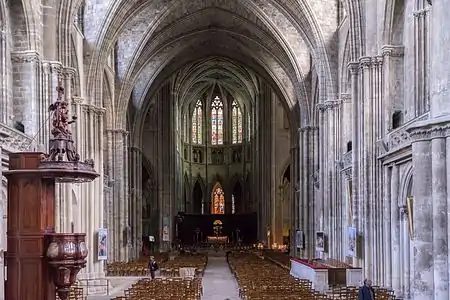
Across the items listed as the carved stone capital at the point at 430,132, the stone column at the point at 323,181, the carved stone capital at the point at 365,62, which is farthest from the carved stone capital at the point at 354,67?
the carved stone capital at the point at 430,132

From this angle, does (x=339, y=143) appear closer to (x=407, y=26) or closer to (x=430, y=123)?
(x=407, y=26)

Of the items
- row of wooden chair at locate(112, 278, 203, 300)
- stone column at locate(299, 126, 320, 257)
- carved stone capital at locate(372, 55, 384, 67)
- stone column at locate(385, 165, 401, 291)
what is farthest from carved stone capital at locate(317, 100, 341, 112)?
row of wooden chair at locate(112, 278, 203, 300)

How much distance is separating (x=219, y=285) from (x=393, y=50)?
568 inches

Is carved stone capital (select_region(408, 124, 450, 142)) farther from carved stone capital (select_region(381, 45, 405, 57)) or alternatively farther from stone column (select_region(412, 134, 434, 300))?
carved stone capital (select_region(381, 45, 405, 57))

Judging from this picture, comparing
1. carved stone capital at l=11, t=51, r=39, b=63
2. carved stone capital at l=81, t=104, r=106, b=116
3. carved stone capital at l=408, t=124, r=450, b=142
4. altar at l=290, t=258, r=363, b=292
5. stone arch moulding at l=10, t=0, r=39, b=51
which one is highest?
stone arch moulding at l=10, t=0, r=39, b=51

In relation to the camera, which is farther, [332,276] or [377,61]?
[332,276]

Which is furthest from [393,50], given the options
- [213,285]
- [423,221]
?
[213,285]

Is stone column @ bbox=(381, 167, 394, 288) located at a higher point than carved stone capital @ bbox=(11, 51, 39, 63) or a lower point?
lower

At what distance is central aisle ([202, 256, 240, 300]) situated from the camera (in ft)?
98.0

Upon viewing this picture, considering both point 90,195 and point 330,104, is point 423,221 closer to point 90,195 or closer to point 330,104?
point 330,104

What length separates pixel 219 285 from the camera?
35.8 meters

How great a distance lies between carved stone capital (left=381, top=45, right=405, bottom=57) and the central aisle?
11033mm

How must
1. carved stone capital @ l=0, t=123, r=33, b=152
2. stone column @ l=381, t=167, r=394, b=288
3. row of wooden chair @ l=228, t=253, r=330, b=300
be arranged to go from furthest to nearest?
stone column @ l=381, t=167, r=394, b=288, carved stone capital @ l=0, t=123, r=33, b=152, row of wooden chair @ l=228, t=253, r=330, b=300

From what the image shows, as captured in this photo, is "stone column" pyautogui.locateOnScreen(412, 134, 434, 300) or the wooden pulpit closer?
the wooden pulpit
